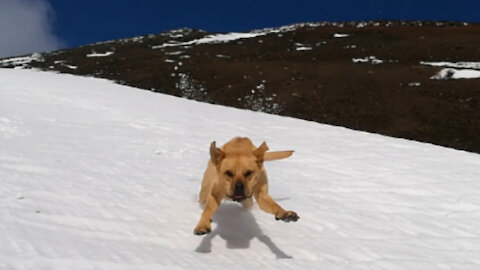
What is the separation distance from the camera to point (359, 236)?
6832 mm

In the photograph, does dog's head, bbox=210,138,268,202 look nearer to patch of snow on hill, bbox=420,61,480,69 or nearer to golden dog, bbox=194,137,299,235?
golden dog, bbox=194,137,299,235

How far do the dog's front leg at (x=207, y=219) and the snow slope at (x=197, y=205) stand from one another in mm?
469

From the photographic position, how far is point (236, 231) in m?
6.25

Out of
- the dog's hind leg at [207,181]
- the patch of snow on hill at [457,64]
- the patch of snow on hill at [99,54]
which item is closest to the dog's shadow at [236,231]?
the dog's hind leg at [207,181]

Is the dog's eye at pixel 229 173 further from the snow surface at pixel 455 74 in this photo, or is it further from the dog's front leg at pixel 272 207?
the snow surface at pixel 455 74

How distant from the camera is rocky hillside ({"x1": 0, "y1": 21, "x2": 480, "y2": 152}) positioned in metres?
28.3

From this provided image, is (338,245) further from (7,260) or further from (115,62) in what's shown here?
(115,62)

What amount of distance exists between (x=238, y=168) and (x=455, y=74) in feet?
113

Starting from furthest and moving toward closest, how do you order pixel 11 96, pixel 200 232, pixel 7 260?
1. pixel 11 96
2. pixel 200 232
3. pixel 7 260

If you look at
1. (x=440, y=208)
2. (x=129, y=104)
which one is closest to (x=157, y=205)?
(x=440, y=208)

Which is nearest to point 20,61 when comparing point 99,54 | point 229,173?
point 99,54

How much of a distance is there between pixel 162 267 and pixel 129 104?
15766 mm

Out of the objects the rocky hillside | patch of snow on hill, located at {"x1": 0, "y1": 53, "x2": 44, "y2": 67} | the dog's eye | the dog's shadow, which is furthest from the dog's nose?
patch of snow on hill, located at {"x1": 0, "y1": 53, "x2": 44, "y2": 67}

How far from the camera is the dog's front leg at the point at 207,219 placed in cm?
477
